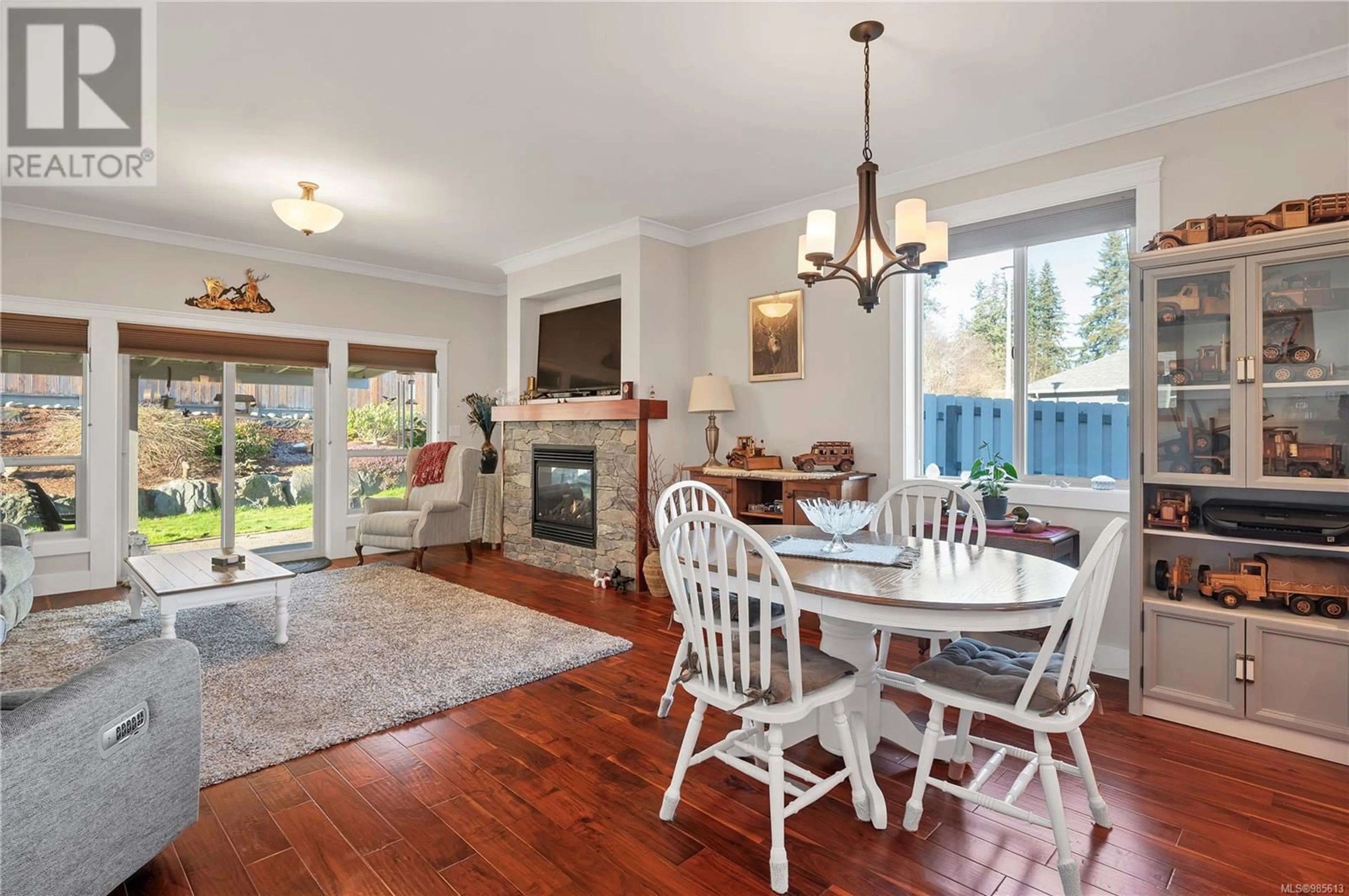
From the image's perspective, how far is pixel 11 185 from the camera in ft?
13.6

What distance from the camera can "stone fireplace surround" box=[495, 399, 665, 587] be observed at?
4.88 m

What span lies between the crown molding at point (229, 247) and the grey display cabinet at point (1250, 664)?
6.29 meters

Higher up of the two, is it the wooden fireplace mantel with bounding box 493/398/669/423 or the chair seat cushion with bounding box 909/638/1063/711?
the wooden fireplace mantel with bounding box 493/398/669/423

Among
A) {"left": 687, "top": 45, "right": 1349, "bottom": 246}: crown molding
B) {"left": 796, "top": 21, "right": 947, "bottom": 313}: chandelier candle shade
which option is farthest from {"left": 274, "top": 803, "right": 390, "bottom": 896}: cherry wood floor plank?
{"left": 687, "top": 45, "right": 1349, "bottom": 246}: crown molding

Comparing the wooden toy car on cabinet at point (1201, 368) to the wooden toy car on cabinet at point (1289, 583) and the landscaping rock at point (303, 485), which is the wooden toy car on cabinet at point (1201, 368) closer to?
the wooden toy car on cabinet at point (1289, 583)

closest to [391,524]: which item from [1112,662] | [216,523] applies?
[216,523]

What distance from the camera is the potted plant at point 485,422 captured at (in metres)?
6.70

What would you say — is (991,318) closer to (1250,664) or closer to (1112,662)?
(1112,662)

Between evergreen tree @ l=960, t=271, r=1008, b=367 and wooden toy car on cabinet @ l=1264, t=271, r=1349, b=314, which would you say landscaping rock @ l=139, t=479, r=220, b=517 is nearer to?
evergreen tree @ l=960, t=271, r=1008, b=367

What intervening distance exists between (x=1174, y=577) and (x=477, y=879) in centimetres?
285

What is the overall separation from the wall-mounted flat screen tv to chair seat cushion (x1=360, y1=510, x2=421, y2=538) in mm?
1585

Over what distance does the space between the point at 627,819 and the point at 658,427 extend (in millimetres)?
3233

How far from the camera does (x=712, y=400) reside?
15.3ft

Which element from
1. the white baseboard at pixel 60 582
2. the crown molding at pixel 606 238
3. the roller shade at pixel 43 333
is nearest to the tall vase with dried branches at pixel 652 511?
the crown molding at pixel 606 238
